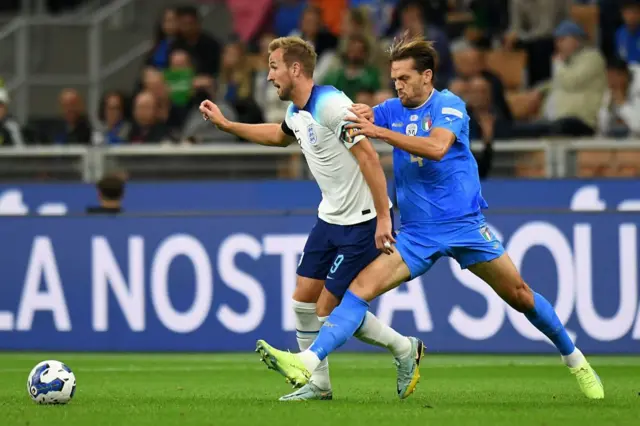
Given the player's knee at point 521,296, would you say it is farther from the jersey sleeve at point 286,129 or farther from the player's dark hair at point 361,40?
the player's dark hair at point 361,40

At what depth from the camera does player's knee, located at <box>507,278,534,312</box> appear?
9.15 meters

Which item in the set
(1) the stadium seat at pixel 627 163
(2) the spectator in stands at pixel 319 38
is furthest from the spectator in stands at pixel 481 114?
(2) the spectator in stands at pixel 319 38

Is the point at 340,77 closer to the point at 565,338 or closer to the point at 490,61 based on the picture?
the point at 490,61

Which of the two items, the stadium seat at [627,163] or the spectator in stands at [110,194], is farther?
the stadium seat at [627,163]

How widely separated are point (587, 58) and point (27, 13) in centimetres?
A: 1017

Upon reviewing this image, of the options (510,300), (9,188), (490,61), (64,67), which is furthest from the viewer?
(64,67)

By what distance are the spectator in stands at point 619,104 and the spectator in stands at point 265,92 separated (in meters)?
3.86

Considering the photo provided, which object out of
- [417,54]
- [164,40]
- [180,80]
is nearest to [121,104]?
[180,80]

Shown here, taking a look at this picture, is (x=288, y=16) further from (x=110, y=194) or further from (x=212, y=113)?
(x=212, y=113)

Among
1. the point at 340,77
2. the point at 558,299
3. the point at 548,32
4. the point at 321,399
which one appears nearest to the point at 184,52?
the point at 340,77

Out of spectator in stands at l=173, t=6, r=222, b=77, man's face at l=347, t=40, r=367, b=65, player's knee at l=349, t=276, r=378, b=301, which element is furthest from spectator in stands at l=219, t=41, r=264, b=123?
player's knee at l=349, t=276, r=378, b=301

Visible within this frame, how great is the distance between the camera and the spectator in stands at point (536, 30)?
18719mm

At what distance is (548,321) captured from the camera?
9312 millimetres

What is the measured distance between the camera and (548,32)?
19281mm
